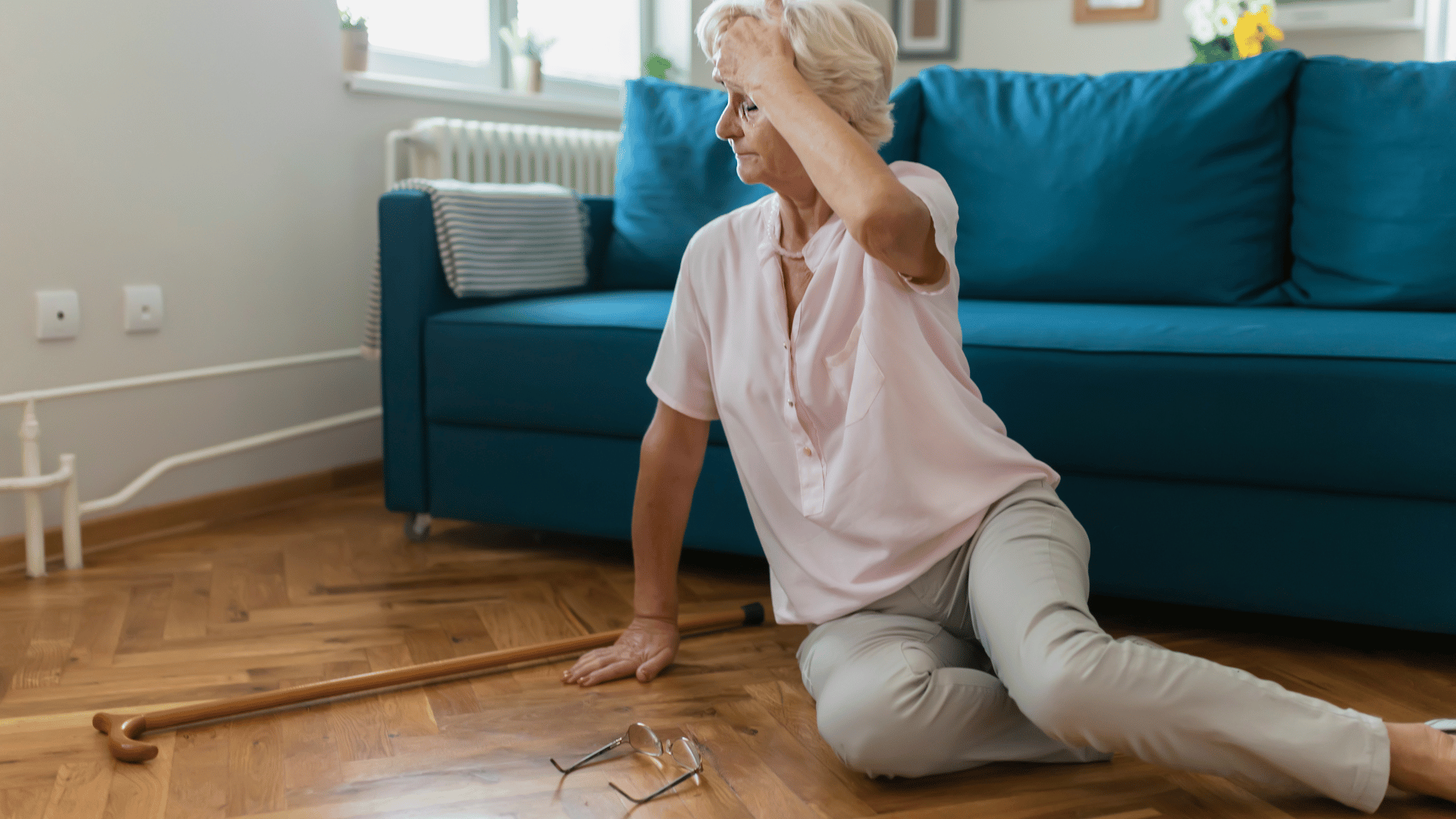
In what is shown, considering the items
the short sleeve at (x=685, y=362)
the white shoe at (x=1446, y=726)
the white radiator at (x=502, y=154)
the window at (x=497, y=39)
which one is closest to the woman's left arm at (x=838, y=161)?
the short sleeve at (x=685, y=362)

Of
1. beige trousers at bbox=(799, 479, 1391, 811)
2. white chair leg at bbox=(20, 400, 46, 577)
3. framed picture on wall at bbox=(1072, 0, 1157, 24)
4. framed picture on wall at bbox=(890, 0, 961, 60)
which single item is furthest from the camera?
framed picture on wall at bbox=(890, 0, 961, 60)

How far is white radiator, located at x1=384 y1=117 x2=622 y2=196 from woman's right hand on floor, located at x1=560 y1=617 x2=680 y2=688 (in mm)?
1559

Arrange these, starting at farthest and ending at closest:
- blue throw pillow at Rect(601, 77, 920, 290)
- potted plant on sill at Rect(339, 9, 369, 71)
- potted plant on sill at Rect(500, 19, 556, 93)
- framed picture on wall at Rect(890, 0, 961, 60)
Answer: framed picture on wall at Rect(890, 0, 961, 60)
potted plant on sill at Rect(500, 19, 556, 93)
potted plant on sill at Rect(339, 9, 369, 71)
blue throw pillow at Rect(601, 77, 920, 290)

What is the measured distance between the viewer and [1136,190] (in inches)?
80.4

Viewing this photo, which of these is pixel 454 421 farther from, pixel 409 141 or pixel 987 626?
pixel 987 626

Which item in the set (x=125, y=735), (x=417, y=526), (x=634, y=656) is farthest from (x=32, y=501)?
(x=634, y=656)

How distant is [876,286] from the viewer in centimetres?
123

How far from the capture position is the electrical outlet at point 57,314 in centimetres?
207

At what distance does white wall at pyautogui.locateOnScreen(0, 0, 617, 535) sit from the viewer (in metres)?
2.05

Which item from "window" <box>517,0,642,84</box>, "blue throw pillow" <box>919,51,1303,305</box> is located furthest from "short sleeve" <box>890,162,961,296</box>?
"window" <box>517,0,642,84</box>

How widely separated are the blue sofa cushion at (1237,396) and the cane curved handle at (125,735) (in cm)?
114

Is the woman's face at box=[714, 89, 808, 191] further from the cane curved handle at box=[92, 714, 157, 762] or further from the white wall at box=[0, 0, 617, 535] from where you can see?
the white wall at box=[0, 0, 617, 535]

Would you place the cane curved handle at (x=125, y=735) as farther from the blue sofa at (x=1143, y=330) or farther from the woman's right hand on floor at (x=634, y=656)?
the blue sofa at (x=1143, y=330)

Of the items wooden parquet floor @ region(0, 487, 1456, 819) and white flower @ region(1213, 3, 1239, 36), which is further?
white flower @ region(1213, 3, 1239, 36)
